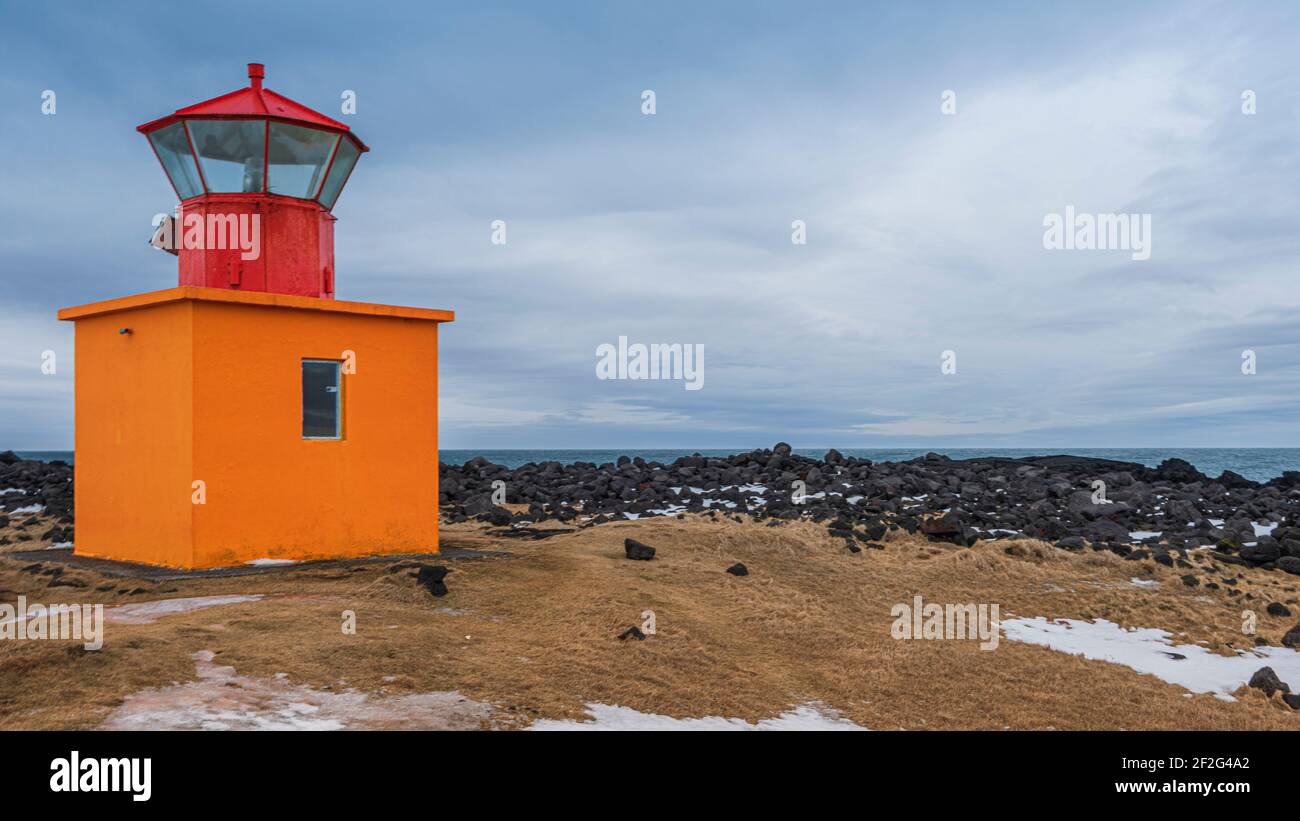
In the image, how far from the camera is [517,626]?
8336 mm

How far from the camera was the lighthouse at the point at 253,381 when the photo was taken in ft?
33.8

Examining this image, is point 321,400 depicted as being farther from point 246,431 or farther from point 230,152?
point 230,152

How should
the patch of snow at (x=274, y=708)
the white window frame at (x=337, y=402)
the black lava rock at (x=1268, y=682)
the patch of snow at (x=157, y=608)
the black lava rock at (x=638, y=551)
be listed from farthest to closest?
the black lava rock at (x=638, y=551) → the white window frame at (x=337, y=402) → the black lava rock at (x=1268, y=682) → the patch of snow at (x=157, y=608) → the patch of snow at (x=274, y=708)

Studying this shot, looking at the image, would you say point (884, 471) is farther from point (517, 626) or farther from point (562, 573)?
point (517, 626)

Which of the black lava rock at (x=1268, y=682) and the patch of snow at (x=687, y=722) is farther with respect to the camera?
the black lava rock at (x=1268, y=682)

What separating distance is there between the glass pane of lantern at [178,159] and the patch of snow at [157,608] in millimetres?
5039

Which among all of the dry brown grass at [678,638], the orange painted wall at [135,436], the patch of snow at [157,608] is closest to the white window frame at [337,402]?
the orange painted wall at [135,436]

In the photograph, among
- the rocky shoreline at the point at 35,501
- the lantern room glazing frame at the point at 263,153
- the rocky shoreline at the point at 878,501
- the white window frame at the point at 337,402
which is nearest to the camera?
the lantern room glazing frame at the point at 263,153

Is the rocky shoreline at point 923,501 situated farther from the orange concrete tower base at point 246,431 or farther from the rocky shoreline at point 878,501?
the orange concrete tower base at point 246,431

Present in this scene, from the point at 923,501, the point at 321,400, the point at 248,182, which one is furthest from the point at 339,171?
the point at 923,501

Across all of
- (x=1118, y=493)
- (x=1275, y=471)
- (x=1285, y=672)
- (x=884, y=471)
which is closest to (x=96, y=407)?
(x=1285, y=672)

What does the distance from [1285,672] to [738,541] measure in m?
6.39

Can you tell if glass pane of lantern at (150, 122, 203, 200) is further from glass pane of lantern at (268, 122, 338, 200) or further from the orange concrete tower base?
the orange concrete tower base

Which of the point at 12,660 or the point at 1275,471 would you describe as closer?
the point at 12,660
